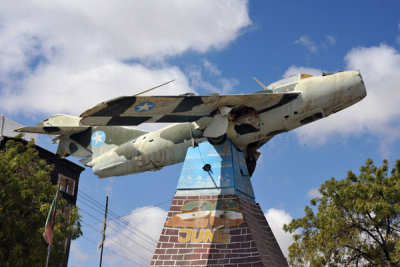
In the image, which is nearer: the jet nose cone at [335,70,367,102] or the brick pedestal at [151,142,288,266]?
the brick pedestal at [151,142,288,266]

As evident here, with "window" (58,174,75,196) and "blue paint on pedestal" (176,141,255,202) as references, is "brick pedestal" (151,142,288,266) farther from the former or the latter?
"window" (58,174,75,196)

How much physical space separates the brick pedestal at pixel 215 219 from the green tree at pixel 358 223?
841 centimetres

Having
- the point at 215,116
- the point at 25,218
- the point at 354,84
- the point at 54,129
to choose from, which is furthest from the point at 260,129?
the point at 25,218

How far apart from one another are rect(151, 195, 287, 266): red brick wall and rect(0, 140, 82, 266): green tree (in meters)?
8.67

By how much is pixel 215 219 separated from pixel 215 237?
0.80 meters

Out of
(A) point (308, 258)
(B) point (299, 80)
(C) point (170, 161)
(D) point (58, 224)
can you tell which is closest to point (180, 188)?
(C) point (170, 161)

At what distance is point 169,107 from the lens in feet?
63.2

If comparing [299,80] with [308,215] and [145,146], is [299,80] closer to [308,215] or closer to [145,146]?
[145,146]

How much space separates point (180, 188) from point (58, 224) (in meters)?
9.22

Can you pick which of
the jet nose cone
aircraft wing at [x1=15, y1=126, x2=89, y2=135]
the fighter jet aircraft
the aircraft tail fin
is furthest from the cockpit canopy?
aircraft wing at [x1=15, y1=126, x2=89, y2=135]

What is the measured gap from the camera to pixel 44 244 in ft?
82.8

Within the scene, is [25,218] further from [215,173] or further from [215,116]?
[215,116]

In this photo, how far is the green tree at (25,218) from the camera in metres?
24.2

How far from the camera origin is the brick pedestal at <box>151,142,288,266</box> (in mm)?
18484
